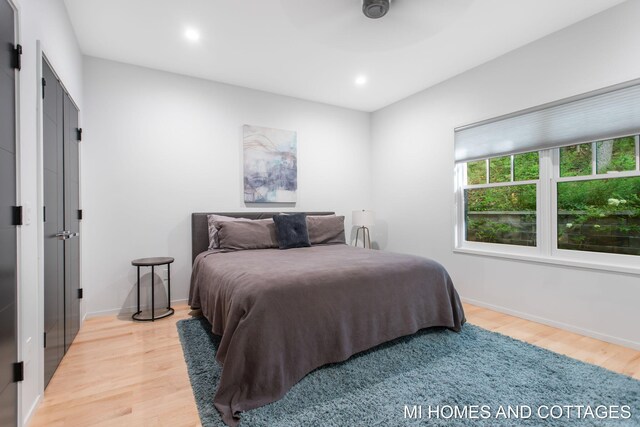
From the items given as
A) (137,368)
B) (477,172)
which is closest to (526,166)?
(477,172)

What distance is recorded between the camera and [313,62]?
10.7ft

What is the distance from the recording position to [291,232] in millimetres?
3490

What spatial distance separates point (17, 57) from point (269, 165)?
104 inches

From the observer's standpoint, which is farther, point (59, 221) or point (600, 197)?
point (600, 197)

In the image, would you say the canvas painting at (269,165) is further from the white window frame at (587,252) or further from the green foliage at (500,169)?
the white window frame at (587,252)

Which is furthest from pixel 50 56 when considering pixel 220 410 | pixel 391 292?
pixel 391 292

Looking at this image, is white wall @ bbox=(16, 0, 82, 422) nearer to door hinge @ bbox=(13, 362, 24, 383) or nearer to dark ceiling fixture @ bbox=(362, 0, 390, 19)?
door hinge @ bbox=(13, 362, 24, 383)

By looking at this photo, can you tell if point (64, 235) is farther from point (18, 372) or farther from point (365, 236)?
point (365, 236)

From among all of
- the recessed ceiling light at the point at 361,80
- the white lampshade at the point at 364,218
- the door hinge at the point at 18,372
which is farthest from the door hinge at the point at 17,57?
the white lampshade at the point at 364,218

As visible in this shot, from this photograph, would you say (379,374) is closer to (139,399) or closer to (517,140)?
(139,399)

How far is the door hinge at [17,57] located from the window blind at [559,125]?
3.74 m

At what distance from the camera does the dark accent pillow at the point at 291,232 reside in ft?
11.3

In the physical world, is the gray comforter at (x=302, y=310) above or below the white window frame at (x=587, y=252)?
below

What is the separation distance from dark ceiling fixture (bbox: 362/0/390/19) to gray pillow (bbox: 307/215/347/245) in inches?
89.7
